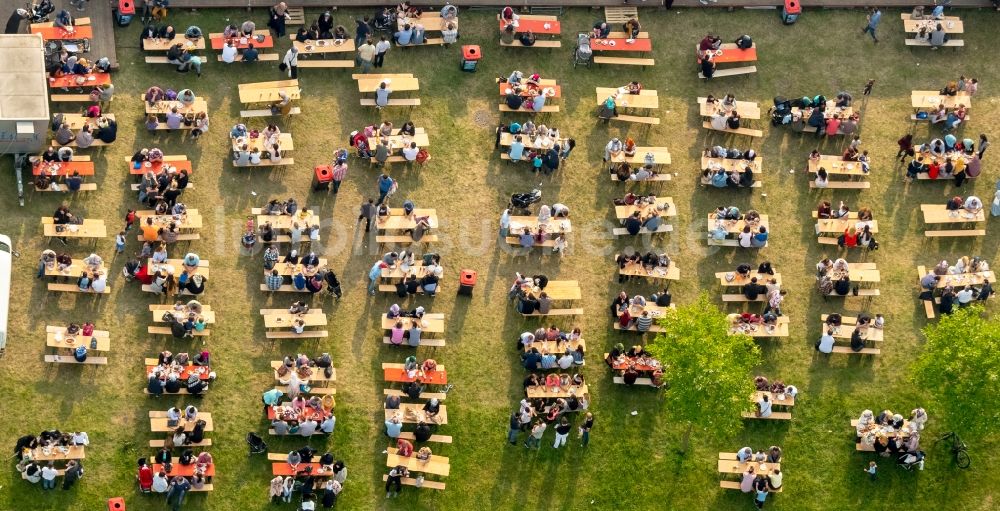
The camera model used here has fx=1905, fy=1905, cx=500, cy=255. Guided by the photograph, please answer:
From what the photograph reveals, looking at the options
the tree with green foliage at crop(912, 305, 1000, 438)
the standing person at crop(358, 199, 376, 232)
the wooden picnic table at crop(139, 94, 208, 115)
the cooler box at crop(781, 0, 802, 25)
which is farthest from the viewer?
the cooler box at crop(781, 0, 802, 25)

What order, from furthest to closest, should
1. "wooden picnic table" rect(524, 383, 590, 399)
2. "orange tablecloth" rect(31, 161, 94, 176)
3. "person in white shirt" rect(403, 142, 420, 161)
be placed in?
"person in white shirt" rect(403, 142, 420, 161)
"orange tablecloth" rect(31, 161, 94, 176)
"wooden picnic table" rect(524, 383, 590, 399)

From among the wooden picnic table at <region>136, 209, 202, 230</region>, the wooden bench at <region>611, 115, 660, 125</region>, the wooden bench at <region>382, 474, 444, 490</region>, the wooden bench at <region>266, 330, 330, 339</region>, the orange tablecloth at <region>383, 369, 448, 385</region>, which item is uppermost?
the wooden bench at <region>611, 115, 660, 125</region>

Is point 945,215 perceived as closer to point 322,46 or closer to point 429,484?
point 429,484

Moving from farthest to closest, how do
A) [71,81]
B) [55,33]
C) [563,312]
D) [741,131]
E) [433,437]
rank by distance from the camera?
[741,131], [55,33], [71,81], [563,312], [433,437]

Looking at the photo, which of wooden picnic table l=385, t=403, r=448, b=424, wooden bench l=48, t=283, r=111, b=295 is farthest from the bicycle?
wooden bench l=48, t=283, r=111, b=295

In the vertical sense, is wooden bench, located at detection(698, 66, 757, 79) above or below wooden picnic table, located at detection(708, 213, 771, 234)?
above

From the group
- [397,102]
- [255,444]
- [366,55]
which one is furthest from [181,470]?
[366,55]

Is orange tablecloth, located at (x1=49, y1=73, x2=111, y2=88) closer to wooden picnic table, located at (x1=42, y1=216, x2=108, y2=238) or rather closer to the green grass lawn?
the green grass lawn
